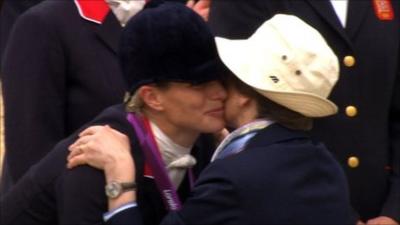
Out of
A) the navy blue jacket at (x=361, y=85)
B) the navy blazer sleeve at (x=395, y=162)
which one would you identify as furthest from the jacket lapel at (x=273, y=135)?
the navy blazer sleeve at (x=395, y=162)

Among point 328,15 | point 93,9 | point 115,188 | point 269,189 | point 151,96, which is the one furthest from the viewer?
point 93,9

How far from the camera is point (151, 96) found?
2.20 m

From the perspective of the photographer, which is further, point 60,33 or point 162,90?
point 60,33

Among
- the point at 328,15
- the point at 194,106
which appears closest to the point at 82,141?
the point at 194,106

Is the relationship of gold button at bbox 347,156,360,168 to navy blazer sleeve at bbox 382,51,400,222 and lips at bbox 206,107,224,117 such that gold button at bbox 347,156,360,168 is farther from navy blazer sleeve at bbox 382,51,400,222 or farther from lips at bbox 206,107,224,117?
lips at bbox 206,107,224,117

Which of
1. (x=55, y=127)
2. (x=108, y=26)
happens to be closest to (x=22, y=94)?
(x=55, y=127)

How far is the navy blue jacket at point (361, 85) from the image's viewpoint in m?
2.78

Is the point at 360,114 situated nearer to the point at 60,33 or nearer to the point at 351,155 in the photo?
the point at 351,155

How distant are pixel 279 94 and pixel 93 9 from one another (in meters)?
1.01

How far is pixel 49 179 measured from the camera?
7.41 feet

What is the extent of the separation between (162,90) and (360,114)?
86 centimetres

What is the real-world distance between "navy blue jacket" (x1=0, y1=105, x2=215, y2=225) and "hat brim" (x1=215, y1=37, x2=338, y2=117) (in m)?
0.31

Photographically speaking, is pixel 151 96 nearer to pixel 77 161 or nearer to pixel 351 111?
pixel 77 161

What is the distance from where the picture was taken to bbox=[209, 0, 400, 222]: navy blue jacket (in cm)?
278
